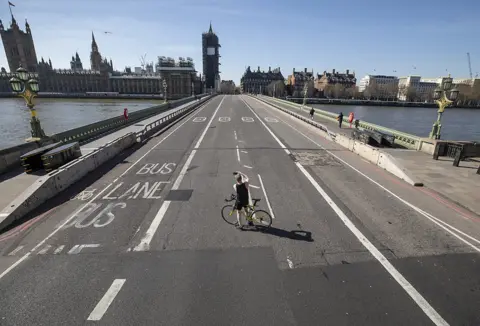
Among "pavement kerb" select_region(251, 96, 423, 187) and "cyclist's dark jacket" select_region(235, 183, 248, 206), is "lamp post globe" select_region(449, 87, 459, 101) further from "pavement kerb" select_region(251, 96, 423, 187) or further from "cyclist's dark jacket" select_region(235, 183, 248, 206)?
"cyclist's dark jacket" select_region(235, 183, 248, 206)

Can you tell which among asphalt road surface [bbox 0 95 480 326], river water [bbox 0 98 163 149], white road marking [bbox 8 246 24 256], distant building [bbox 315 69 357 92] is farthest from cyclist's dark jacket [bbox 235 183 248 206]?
distant building [bbox 315 69 357 92]

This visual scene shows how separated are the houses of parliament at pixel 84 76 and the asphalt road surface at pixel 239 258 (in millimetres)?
166657

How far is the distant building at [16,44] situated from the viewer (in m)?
169

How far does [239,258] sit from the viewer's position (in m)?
6.37

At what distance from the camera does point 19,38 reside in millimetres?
169875

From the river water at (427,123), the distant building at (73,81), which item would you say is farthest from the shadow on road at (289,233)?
the distant building at (73,81)

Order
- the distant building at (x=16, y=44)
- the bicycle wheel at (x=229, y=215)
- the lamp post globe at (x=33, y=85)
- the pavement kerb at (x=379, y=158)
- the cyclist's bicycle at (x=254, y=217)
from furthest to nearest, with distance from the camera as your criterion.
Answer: the distant building at (x=16, y=44), the lamp post globe at (x=33, y=85), the pavement kerb at (x=379, y=158), the bicycle wheel at (x=229, y=215), the cyclist's bicycle at (x=254, y=217)

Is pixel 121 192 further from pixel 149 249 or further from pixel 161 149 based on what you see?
pixel 161 149

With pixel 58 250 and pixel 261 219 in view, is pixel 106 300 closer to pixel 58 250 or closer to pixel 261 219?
pixel 58 250

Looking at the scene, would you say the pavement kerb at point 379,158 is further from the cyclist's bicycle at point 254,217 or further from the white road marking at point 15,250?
the white road marking at point 15,250

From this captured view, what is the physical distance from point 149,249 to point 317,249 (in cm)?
466

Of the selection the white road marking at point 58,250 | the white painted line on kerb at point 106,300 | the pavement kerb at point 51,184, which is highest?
the pavement kerb at point 51,184

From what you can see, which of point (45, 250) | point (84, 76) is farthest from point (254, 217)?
point (84, 76)

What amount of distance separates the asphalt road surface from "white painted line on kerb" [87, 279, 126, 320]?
0.07 feet
